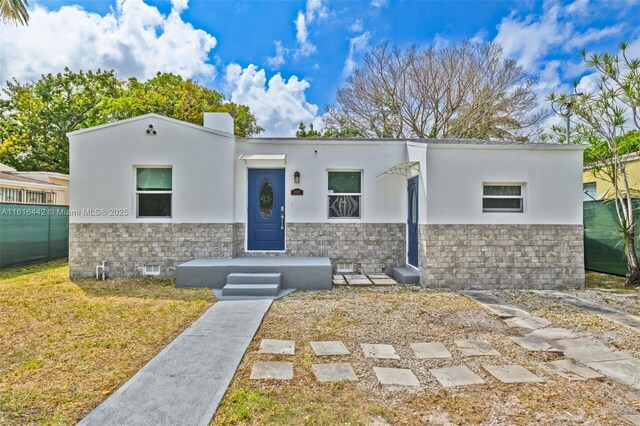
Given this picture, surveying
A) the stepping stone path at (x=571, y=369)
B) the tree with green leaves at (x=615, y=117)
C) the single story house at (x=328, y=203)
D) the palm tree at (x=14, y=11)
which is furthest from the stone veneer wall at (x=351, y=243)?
the palm tree at (x=14, y=11)

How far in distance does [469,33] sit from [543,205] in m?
17.0

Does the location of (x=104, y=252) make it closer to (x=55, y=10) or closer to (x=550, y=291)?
(x=55, y=10)

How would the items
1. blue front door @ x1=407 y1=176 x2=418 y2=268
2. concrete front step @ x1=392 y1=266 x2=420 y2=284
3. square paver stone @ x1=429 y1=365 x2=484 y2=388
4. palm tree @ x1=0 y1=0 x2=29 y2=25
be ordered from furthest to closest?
palm tree @ x1=0 y1=0 x2=29 y2=25
blue front door @ x1=407 y1=176 x2=418 y2=268
concrete front step @ x1=392 y1=266 x2=420 y2=284
square paver stone @ x1=429 y1=365 x2=484 y2=388

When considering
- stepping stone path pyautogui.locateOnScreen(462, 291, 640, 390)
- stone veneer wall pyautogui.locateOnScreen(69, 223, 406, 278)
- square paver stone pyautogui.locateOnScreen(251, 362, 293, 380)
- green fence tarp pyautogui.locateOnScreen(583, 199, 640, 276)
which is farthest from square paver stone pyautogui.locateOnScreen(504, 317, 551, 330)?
stone veneer wall pyautogui.locateOnScreen(69, 223, 406, 278)

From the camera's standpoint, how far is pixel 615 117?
8219 mm

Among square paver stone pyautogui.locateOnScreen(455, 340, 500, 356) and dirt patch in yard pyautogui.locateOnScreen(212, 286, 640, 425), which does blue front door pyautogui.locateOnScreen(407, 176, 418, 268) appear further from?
square paver stone pyautogui.locateOnScreen(455, 340, 500, 356)

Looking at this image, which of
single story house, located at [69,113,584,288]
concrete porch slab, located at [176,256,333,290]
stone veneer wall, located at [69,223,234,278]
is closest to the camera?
concrete porch slab, located at [176,256,333,290]

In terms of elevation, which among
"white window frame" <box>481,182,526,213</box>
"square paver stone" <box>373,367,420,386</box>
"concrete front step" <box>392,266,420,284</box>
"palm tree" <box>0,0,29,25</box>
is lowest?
"square paver stone" <box>373,367,420,386</box>

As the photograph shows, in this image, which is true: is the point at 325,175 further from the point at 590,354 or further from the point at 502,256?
the point at 590,354

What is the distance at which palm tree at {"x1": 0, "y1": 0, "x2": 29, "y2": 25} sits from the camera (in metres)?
10.3

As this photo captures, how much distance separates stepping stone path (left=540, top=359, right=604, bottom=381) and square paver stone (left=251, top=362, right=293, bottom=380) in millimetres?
2780

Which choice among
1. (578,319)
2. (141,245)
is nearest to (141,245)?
(141,245)

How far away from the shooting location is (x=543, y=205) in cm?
823

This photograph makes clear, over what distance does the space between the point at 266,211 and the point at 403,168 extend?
3734 mm
